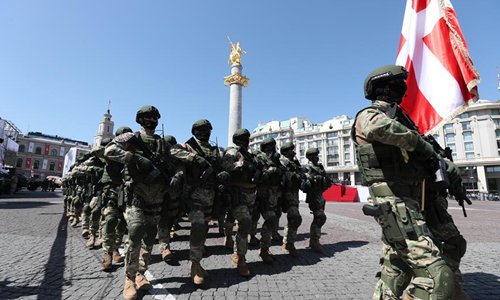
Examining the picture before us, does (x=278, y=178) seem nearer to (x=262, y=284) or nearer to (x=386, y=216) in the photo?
(x=262, y=284)

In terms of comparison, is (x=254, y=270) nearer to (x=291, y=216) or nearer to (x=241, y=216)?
(x=241, y=216)

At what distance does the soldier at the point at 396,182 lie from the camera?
203cm

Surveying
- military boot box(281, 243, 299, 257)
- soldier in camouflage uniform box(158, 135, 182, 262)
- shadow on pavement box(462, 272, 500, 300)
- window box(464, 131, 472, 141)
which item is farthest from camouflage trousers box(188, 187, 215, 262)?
window box(464, 131, 472, 141)

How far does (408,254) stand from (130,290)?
10.3 ft

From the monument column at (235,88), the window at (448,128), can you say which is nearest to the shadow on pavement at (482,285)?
the monument column at (235,88)

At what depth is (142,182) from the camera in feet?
12.6

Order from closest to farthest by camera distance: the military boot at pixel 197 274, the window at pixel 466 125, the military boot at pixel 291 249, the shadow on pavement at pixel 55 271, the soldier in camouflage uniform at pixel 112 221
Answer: the shadow on pavement at pixel 55 271 < the military boot at pixel 197 274 < the soldier in camouflage uniform at pixel 112 221 < the military boot at pixel 291 249 < the window at pixel 466 125

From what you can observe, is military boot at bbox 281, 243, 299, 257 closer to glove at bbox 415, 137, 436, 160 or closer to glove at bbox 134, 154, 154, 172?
glove at bbox 134, 154, 154, 172

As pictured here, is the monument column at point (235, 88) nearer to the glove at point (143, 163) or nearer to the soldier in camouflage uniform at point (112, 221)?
the soldier in camouflage uniform at point (112, 221)

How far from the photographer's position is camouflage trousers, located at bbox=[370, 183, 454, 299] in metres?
1.95

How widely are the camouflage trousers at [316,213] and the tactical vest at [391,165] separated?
12.4 feet

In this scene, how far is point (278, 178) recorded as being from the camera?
5.65 metres

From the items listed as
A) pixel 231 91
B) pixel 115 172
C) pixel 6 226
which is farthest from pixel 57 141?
pixel 115 172

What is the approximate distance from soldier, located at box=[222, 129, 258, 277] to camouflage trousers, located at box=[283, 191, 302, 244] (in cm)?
110
